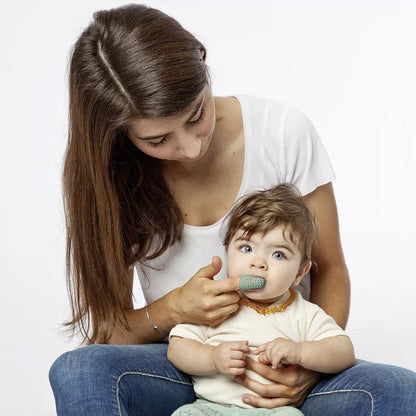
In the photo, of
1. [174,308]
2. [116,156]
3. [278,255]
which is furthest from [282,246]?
[116,156]

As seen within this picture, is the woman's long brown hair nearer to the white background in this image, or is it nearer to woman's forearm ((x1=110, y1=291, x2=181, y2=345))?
woman's forearm ((x1=110, y1=291, x2=181, y2=345))

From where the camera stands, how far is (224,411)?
2.04 m

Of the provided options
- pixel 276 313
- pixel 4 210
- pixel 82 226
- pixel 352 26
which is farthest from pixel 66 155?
pixel 352 26

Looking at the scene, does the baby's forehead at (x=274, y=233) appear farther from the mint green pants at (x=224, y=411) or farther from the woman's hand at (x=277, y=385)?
the mint green pants at (x=224, y=411)

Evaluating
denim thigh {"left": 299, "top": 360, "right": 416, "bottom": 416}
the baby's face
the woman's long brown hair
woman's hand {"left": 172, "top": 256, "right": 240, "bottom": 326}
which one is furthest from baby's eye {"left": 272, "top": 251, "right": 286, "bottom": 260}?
the woman's long brown hair

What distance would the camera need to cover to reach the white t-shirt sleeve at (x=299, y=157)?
8.04 ft

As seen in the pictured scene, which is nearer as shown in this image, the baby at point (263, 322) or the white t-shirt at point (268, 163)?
the baby at point (263, 322)

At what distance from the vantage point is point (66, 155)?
2371 mm

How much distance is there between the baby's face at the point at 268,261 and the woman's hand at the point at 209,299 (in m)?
0.04

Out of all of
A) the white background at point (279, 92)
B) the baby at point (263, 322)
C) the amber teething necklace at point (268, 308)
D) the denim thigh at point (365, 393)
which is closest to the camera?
the denim thigh at point (365, 393)

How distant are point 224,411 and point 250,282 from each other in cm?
32

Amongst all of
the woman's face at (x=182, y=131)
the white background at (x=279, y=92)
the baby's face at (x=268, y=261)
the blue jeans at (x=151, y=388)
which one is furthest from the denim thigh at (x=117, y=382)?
the white background at (x=279, y=92)

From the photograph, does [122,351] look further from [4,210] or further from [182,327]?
[4,210]

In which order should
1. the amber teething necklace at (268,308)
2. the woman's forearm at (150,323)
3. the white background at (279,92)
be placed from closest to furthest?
the amber teething necklace at (268,308)
the woman's forearm at (150,323)
the white background at (279,92)
